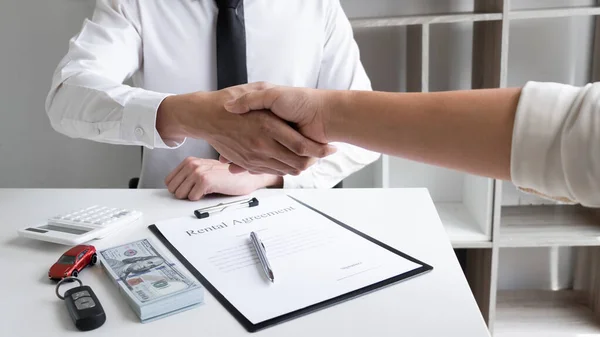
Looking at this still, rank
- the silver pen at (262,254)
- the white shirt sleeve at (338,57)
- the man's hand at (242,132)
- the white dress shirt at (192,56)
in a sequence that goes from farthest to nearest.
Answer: the white shirt sleeve at (338,57), the white dress shirt at (192,56), the man's hand at (242,132), the silver pen at (262,254)

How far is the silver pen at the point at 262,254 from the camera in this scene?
2.29ft

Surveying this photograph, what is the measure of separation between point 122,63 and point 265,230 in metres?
0.73

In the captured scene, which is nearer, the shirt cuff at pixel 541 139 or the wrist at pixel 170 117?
the shirt cuff at pixel 541 139

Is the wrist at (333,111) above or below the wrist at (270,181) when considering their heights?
above

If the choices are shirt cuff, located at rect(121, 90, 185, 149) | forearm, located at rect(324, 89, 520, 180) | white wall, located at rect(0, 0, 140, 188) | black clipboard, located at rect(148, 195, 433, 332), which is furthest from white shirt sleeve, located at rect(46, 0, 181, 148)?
white wall, located at rect(0, 0, 140, 188)

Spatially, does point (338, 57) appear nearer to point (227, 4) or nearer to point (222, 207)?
point (227, 4)

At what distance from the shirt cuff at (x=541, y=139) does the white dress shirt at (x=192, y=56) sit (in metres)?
0.65

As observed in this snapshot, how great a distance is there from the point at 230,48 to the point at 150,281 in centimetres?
83

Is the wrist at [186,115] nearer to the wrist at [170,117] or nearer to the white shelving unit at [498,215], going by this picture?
the wrist at [170,117]

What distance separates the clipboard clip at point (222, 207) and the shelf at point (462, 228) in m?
0.93

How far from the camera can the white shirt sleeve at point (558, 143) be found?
60cm

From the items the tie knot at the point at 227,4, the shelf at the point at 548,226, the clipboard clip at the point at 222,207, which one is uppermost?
the tie knot at the point at 227,4

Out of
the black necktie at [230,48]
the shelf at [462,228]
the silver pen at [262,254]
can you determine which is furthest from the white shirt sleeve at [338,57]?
the silver pen at [262,254]

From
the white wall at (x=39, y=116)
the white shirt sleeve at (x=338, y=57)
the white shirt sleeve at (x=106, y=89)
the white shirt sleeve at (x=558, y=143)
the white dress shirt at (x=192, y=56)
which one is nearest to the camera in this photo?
the white shirt sleeve at (x=558, y=143)
